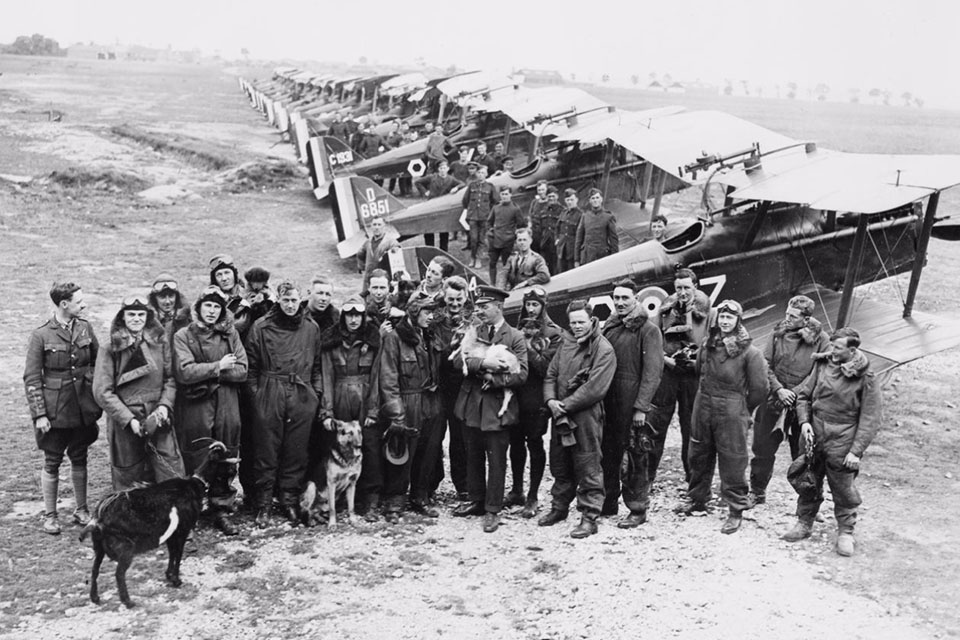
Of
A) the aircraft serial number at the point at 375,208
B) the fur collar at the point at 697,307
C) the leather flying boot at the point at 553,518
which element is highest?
the fur collar at the point at 697,307

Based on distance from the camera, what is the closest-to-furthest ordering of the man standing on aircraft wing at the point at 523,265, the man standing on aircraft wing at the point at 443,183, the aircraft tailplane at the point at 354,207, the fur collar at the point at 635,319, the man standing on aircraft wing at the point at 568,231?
the fur collar at the point at 635,319, the man standing on aircraft wing at the point at 523,265, the man standing on aircraft wing at the point at 568,231, the aircraft tailplane at the point at 354,207, the man standing on aircraft wing at the point at 443,183

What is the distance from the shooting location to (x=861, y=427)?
627 centimetres

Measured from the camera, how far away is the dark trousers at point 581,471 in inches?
265

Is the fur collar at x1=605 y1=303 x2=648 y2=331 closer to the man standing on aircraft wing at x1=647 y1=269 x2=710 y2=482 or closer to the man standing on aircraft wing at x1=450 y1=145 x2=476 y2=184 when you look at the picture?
the man standing on aircraft wing at x1=647 y1=269 x2=710 y2=482

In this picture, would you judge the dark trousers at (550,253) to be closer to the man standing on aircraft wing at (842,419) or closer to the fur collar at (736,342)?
the fur collar at (736,342)

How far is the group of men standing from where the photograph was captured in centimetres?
624

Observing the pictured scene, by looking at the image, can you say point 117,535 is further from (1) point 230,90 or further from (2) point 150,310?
(1) point 230,90

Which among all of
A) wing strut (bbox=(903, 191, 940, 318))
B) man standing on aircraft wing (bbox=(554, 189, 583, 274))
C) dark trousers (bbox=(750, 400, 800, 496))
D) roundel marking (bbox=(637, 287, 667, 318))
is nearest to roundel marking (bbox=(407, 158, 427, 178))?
man standing on aircraft wing (bbox=(554, 189, 583, 274))

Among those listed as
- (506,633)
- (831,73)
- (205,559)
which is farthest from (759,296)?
(831,73)

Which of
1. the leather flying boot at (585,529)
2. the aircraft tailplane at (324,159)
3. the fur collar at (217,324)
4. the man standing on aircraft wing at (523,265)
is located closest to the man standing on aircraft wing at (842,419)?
the leather flying boot at (585,529)

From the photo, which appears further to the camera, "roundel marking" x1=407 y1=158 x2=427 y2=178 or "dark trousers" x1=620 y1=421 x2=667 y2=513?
"roundel marking" x1=407 y1=158 x2=427 y2=178

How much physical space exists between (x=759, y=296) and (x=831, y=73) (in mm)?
156642

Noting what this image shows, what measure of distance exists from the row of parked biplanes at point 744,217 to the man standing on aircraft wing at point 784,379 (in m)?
2.05

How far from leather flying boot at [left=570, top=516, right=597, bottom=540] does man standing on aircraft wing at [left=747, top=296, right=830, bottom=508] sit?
4.45 feet
